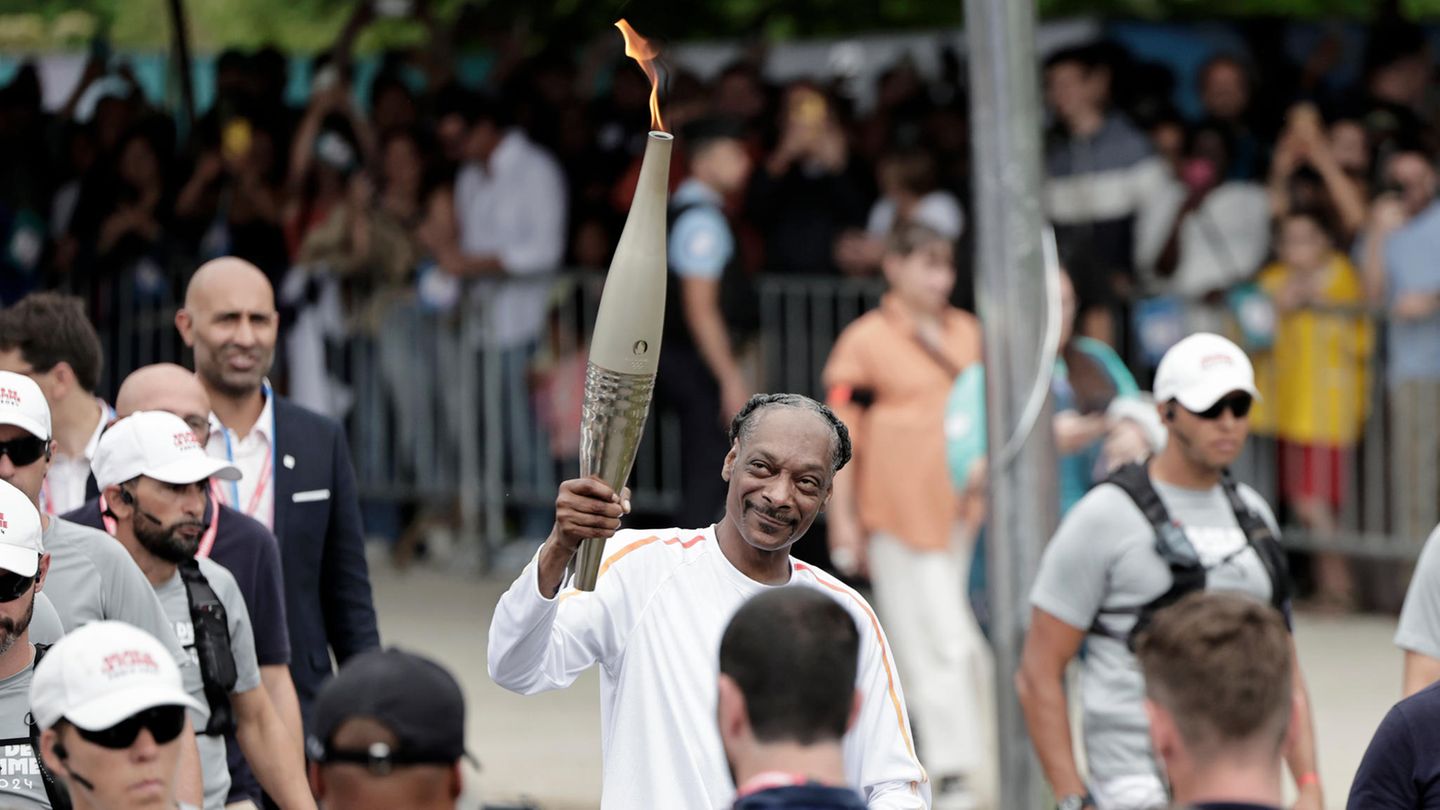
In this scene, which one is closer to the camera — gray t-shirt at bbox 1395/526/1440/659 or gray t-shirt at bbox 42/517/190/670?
gray t-shirt at bbox 42/517/190/670

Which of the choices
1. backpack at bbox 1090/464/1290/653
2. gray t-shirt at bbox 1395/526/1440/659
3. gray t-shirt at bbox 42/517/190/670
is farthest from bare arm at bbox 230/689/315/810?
gray t-shirt at bbox 1395/526/1440/659

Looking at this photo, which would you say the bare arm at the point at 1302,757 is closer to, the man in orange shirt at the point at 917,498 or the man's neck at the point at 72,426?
the man in orange shirt at the point at 917,498

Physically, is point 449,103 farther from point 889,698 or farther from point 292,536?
point 889,698

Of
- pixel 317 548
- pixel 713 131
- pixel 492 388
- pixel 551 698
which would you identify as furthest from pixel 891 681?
pixel 492 388

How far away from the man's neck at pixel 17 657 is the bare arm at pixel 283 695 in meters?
1.23

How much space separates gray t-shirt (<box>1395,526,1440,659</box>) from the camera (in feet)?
20.0

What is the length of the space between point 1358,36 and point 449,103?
18.8ft

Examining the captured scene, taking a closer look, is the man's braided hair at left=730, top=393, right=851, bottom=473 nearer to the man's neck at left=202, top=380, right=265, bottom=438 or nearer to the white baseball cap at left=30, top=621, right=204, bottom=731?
the white baseball cap at left=30, top=621, right=204, bottom=731

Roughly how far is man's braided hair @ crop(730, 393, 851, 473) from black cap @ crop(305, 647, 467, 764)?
1.70 m

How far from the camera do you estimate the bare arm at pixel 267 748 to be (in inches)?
246

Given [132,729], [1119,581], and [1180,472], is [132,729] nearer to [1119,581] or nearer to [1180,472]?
[1119,581]

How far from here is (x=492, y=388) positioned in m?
14.4

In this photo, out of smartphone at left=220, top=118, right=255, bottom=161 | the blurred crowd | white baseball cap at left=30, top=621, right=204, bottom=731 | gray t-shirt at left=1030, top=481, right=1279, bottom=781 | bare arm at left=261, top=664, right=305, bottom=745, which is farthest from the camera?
smartphone at left=220, top=118, right=255, bottom=161

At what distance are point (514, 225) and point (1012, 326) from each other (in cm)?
701
